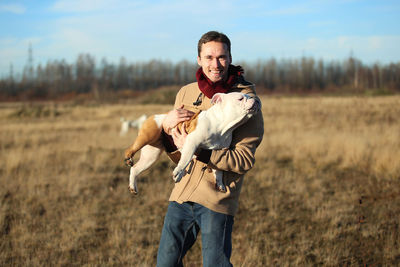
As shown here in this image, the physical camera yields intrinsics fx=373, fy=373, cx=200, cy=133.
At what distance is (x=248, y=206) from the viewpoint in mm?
6121

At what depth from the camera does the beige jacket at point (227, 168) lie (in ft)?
7.29

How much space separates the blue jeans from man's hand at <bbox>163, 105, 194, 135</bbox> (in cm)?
54

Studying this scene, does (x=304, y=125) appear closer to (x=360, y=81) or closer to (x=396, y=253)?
(x=396, y=253)

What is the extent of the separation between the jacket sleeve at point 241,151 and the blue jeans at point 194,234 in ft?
1.10

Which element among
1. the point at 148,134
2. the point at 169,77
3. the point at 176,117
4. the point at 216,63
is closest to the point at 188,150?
the point at 176,117

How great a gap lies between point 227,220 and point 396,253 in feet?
9.84

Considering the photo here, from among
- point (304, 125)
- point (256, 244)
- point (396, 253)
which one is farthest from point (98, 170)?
point (304, 125)

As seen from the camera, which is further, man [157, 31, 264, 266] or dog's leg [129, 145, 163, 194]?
dog's leg [129, 145, 163, 194]

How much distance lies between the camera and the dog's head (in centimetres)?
211

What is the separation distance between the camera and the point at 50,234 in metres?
4.98

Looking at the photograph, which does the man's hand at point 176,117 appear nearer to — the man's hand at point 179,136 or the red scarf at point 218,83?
the man's hand at point 179,136

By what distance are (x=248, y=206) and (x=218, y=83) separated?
4084mm

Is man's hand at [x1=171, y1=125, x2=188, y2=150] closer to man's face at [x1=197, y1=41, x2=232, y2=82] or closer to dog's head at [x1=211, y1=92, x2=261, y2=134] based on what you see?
dog's head at [x1=211, y1=92, x2=261, y2=134]

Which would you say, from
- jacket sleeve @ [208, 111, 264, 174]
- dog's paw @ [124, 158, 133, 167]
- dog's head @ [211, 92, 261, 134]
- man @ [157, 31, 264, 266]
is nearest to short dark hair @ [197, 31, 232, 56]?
man @ [157, 31, 264, 266]
